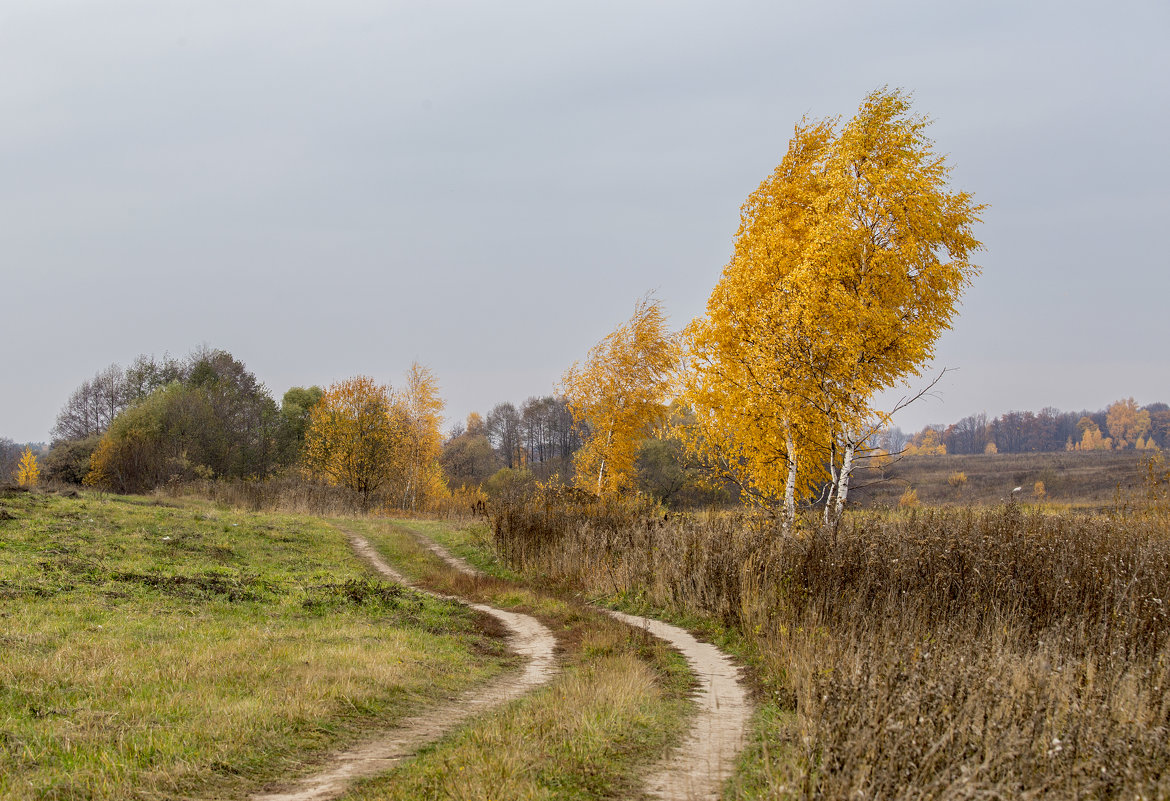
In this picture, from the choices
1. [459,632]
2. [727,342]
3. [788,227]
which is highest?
[788,227]

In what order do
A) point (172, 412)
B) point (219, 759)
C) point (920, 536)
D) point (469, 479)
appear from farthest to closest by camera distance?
point (469, 479)
point (172, 412)
point (920, 536)
point (219, 759)

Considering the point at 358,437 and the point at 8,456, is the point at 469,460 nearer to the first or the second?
the point at 358,437

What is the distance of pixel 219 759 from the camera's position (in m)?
5.13

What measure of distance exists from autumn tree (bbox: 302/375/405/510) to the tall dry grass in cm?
2918

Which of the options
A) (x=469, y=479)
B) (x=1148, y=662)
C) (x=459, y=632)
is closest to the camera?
(x=1148, y=662)

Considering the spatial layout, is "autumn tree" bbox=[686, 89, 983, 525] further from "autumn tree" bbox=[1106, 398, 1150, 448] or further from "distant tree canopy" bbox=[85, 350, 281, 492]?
"autumn tree" bbox=[1106, 398, 1150, 448]

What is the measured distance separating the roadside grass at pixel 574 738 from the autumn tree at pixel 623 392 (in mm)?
18135

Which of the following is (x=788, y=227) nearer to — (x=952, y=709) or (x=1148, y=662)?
(x=1148, y=662)

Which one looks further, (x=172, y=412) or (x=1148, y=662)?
(x=172, y=412)

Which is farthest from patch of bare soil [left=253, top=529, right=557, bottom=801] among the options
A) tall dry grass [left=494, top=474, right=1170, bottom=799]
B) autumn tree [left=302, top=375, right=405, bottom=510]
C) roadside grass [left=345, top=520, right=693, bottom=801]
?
autumn tree [left=302, top=375, right=405, bottom=510]

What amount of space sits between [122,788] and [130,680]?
2.55m

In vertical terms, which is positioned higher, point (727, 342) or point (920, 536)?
point (727, 342)

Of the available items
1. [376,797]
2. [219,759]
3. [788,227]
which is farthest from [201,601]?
[788,227]

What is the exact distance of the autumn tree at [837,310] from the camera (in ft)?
46.7
